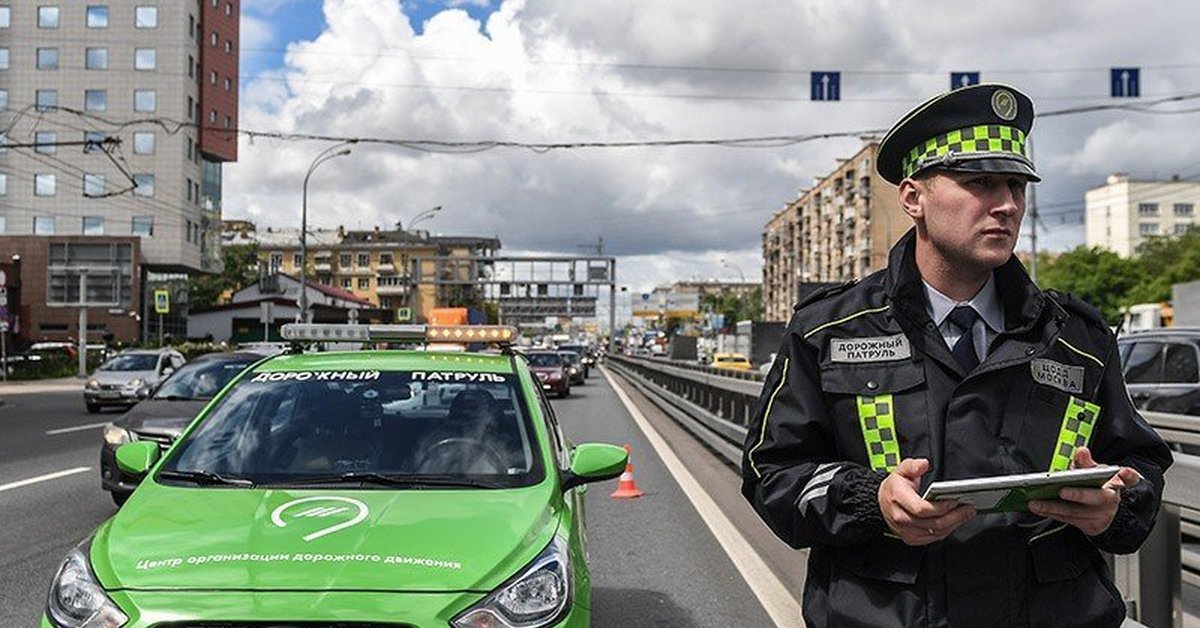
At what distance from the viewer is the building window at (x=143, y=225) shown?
68250 mm

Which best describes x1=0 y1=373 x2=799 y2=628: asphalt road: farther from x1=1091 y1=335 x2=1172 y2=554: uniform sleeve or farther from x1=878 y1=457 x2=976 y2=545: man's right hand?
x1=878 y1=457 x2=976 y2=545: man's right hand

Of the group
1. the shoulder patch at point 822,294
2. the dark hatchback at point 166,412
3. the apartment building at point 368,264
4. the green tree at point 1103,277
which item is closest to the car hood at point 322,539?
the shoulder patch at point 822,294

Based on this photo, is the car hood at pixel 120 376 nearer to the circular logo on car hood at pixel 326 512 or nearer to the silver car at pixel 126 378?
the silver car at pixel 126 378

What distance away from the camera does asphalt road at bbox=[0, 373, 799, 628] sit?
252 inches

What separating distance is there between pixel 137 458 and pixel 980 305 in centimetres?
373

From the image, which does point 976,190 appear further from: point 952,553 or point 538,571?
point 538,571

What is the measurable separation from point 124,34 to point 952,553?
7364 cm

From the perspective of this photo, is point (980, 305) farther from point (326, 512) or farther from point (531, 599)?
point (326, 512)

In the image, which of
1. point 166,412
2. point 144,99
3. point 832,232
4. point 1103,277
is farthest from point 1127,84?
point 832,232

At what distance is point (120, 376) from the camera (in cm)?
2467

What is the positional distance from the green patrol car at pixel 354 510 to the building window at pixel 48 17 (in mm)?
71749

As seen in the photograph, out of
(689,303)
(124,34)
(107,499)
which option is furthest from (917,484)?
(689,303)

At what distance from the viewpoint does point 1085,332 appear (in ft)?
7.83

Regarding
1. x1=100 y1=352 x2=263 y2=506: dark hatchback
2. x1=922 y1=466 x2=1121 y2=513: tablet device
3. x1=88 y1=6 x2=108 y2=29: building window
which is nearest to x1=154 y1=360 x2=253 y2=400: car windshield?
x1=100 y1=352 x2=263 y2=506: dark hatchback
